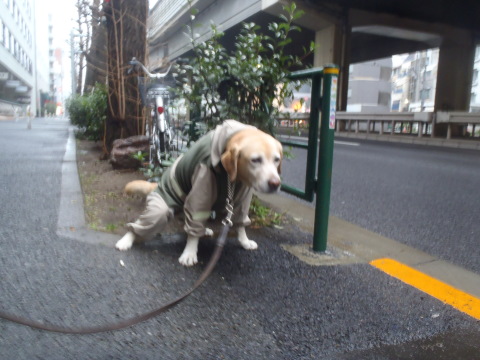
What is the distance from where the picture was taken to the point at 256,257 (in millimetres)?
2898

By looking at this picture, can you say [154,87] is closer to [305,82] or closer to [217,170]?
[305,82]

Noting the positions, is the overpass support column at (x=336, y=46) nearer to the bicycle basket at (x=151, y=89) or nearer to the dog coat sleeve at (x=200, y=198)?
the bicycle basket at (x=151, y=89)

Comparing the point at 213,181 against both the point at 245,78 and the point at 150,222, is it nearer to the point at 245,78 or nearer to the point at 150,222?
the point at 150,222

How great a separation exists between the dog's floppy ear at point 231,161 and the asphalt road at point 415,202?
6.40ft

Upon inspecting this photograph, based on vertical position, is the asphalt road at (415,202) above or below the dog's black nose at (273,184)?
below

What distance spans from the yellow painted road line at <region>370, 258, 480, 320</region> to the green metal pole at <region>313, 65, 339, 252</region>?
438mm

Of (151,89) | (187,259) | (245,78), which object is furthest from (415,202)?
(151,89)

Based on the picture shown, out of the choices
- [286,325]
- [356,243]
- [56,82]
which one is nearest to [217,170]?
[286,325]

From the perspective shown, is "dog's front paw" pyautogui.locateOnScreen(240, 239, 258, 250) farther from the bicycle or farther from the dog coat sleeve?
the bicycle

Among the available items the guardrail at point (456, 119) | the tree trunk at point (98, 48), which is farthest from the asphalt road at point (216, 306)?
the guardrail at point (456, 119)

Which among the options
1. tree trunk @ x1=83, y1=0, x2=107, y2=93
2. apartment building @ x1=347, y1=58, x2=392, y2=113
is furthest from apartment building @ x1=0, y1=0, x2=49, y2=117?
apartment building @ x1=347, y1=58, x2=392, y2=113

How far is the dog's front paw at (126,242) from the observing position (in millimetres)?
2828

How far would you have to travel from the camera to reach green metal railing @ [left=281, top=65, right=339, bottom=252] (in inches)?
111

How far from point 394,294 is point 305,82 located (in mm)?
1766
